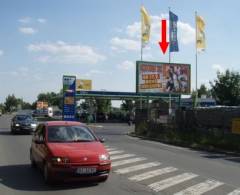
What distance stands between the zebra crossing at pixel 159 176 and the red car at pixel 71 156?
51.7 inches

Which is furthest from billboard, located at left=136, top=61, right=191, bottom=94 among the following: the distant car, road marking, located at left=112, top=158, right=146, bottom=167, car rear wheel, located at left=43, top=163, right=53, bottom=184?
car rear wheel, located at left=43, top=163, right=53, bottom=184

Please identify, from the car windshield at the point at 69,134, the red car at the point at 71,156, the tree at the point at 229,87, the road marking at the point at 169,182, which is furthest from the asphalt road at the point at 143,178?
the tree at the point at 229,87

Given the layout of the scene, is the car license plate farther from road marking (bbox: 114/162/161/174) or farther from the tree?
the tree

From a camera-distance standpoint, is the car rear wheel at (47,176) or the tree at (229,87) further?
the tree at (229,87)

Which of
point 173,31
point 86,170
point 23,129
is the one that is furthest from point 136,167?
point 173,31

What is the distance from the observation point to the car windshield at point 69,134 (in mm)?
11859

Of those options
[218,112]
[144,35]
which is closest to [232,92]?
[144,35]

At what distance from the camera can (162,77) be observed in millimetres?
41125

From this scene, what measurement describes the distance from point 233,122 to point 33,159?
45.8 ft

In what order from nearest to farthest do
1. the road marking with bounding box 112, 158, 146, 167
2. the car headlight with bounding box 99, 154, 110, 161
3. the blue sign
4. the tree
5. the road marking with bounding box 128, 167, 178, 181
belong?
the car headlight with bounding box 99, 154, 110, 161, the road marking with bounding box 128, 167, 178, 181, the road marking with bounding box 112, 158, 146, 167, the blue sign, the tree

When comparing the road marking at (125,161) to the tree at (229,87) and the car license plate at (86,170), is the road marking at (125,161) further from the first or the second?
the tree at (229,87)

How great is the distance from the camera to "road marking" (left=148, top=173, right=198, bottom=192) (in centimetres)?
1070

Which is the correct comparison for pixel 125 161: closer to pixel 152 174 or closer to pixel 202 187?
pixel 152 174

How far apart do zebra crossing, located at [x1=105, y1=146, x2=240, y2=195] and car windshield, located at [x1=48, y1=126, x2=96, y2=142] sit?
1558 millimetres
